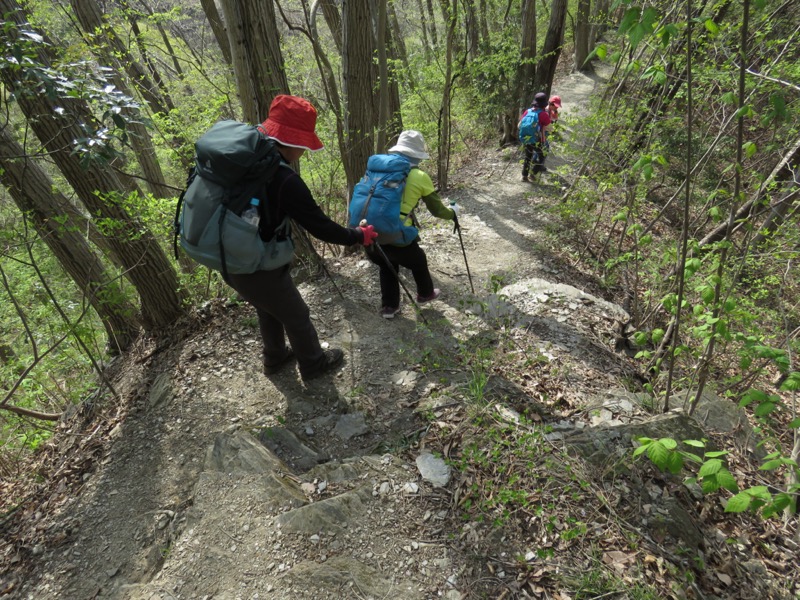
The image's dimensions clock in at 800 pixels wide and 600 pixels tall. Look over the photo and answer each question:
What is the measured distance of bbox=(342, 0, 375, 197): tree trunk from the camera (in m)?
5.40

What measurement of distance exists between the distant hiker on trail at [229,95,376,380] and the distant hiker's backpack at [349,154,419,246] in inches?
8.9

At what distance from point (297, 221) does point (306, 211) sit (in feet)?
0.43

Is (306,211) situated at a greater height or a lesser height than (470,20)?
lesser

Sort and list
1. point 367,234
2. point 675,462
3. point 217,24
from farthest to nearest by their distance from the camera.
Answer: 1. point 217,24
2. point 367,234
3. point 675,462

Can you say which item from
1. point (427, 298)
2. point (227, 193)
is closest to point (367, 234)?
point (227, 193)

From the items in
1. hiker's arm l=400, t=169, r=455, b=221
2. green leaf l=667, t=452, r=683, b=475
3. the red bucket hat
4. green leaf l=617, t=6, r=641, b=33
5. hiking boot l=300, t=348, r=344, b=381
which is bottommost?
hiking boot l=300, t=348, r=344, b=381

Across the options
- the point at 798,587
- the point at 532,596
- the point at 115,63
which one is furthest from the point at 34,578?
the point at 115,63

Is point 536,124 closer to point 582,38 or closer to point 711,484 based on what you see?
point 711,484

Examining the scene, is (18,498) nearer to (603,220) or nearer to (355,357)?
(355,357)


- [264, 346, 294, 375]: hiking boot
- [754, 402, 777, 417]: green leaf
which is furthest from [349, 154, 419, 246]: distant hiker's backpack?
[754, 402, 777, 417]: green leaf

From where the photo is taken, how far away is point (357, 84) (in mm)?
5746

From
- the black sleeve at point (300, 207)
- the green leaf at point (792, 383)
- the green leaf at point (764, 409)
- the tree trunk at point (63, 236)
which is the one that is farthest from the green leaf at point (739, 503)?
the tree trunk at point (63, 236)

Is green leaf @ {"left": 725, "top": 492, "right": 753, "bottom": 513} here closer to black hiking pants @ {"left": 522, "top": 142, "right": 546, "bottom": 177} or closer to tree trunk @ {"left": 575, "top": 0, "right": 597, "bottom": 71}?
Result: black hiking pants @ {"left": 522, "top": 142, "right": 546, "bottom": 177}

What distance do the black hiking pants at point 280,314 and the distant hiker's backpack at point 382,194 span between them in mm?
963
